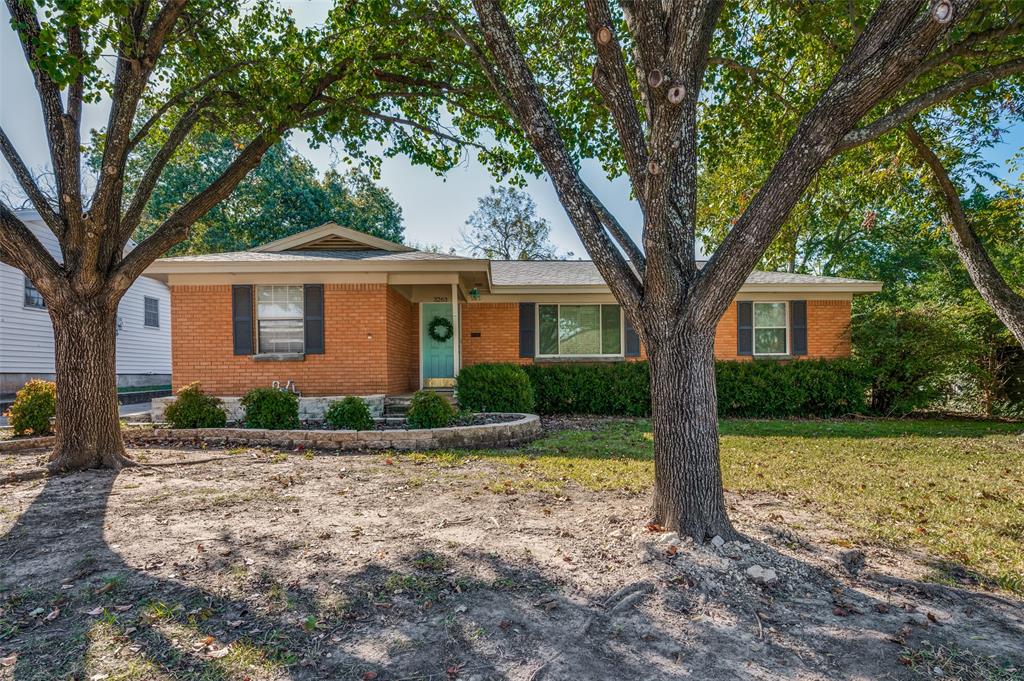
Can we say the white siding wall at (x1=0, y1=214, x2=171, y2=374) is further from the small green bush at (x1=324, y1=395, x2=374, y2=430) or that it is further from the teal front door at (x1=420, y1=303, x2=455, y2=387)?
the small green bush at (x1=324, y1=395, x2=374, y2=430)

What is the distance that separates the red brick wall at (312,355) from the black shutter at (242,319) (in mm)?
147

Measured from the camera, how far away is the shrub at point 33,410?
814 cm

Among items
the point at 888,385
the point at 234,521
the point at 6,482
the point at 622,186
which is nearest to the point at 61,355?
the point at 6,482

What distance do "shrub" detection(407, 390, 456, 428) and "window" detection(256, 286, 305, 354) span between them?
138 inches

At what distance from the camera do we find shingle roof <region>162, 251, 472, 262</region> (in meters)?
10.2

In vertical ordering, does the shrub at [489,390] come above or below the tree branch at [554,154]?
below

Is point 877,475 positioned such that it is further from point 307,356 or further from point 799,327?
point 307,356

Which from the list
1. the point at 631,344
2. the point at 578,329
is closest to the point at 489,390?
the point at 578,329

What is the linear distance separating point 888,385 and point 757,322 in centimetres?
319

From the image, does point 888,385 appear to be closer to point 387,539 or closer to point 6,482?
point 387,539

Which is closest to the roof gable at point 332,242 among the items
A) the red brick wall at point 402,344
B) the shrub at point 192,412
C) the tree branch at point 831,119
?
the red brick wall at point 402,344

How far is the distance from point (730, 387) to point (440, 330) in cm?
708

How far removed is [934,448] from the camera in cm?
798

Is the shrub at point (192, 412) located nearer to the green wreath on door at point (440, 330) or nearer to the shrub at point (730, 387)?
the green wreath on door at point (440, 330)
